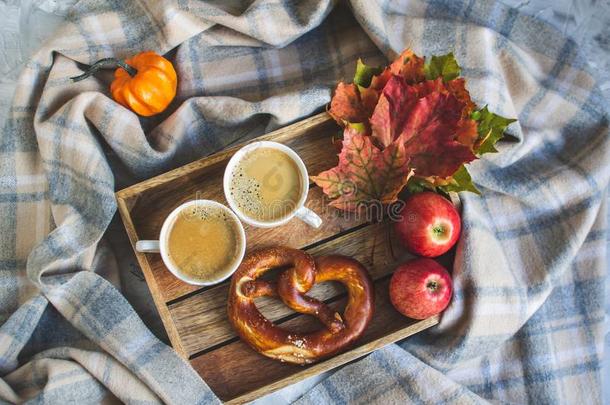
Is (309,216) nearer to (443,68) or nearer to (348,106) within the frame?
(348,106)

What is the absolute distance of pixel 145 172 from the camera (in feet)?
5.33

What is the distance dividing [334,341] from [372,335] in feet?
0.37

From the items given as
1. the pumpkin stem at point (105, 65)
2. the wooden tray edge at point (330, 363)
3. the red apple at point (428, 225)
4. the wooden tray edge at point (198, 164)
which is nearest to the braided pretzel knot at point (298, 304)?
the wooden tray edge at point (330, 363)

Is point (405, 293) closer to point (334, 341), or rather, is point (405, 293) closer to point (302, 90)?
point (334, 341)

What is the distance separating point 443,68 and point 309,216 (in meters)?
0.46

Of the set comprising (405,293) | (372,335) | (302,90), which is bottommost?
(372,335)

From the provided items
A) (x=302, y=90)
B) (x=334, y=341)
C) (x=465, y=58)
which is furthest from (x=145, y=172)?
(x=465, y=58)

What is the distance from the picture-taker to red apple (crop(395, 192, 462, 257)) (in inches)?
56.7

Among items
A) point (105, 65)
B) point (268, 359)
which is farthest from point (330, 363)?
point (105, 65)

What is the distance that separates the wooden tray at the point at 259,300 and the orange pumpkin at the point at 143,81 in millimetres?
216

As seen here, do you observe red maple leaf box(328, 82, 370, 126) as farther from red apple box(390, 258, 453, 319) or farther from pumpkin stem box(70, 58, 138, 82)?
pumpkin stem box(70, 58, 138, 82)

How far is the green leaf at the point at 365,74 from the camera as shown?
4.89ft

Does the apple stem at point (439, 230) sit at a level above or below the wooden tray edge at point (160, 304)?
above

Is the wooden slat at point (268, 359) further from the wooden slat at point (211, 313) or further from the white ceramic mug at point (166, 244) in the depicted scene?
the white ceramic mug at point (166, 244)
